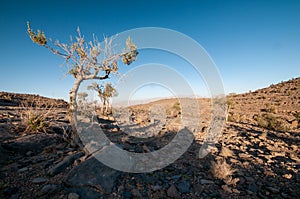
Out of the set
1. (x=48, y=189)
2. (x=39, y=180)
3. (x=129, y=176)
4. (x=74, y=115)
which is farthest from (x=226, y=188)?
(x=74, y=115)

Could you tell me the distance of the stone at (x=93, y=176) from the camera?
260 centimetres

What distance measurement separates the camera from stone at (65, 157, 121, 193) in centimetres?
260

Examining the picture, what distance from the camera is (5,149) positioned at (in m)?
3.78

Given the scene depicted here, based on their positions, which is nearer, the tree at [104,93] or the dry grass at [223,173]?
the dry grass at [223,173]

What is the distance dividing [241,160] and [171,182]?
2.69 m

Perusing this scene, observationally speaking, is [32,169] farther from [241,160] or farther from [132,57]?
[241,160]


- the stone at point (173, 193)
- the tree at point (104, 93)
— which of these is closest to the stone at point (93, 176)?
the stone at point (173, 193)

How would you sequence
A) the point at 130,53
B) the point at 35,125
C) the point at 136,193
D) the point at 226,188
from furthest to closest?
the point at 130,53 < the point at 35,125 < the point at 226,188 < the point at 136,193

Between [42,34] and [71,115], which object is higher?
[42,34]

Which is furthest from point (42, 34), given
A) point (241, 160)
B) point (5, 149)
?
point (241, 160)

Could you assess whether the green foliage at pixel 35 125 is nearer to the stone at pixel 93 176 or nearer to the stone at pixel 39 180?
the stone at pixel 39 180

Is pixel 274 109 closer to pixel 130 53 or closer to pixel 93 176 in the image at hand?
pixel 130 53

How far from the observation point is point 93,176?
2734 mm

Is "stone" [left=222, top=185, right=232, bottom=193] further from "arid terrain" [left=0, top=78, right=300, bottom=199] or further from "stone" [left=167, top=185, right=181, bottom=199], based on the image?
"stone" [left=167, top=185, right=181, bottom=199]
